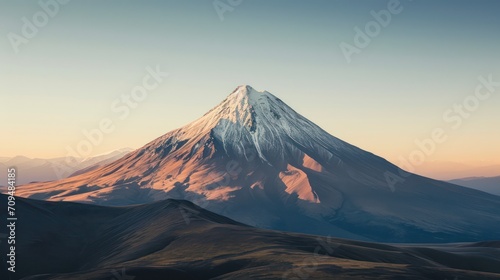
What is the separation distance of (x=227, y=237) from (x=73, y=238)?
225ft

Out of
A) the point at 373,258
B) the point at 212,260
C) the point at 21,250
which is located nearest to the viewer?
the point at 212,260

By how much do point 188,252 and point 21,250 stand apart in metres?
64.4

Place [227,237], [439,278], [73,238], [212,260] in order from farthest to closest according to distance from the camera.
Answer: [73,238]
[227,237]
[212,260]
[439,278]

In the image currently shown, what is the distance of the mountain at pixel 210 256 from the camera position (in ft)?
365

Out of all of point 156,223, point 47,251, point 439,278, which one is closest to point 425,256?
point 439,278

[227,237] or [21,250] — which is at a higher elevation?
[227,237]

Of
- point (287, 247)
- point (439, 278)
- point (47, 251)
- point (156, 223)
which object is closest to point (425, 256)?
point (287, 247)

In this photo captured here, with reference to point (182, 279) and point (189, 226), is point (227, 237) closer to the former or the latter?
point (189, 226)

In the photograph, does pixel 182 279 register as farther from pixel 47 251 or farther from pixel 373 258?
pixel 47 251

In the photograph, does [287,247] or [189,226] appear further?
[189,226]

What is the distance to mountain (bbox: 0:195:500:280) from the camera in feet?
365

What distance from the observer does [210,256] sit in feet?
435

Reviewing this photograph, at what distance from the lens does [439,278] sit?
A: 11031 centimetres

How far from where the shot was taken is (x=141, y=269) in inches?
4444
